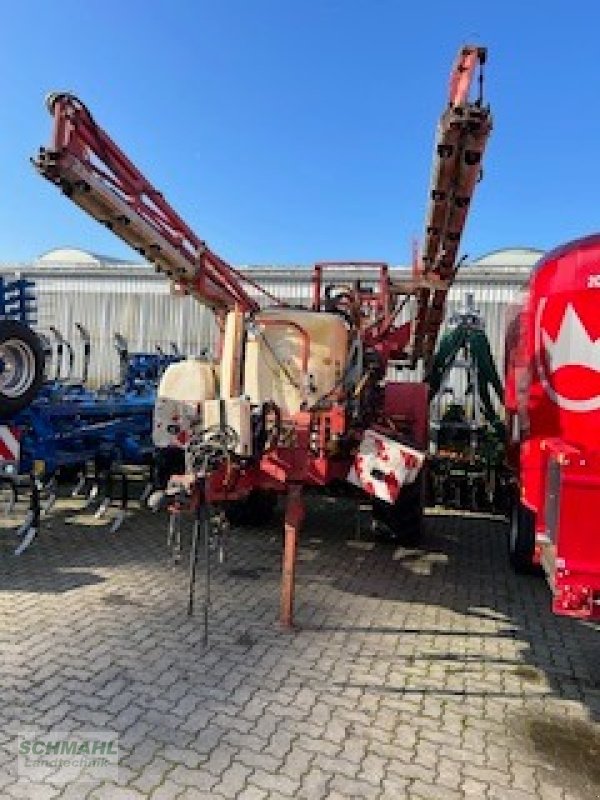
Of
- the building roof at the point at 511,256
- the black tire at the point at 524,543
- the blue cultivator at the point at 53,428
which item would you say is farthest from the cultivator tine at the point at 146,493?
the building roof at the point at 511,256

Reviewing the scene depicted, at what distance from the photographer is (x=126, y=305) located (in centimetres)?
1984

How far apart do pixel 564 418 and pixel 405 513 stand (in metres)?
2.59

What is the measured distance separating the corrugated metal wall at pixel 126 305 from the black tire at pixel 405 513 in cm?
1162

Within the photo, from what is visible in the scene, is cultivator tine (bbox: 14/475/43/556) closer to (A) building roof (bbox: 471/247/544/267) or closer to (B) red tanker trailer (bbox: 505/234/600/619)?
(B) red tanker trailer (bbox: 505/234/600/619)

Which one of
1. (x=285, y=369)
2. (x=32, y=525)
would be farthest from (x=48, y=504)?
(x=285, y=369)

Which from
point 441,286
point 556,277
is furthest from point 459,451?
point 556,277

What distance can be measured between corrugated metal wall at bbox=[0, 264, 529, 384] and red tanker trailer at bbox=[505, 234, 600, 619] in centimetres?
1320

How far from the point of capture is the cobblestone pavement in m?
3.09

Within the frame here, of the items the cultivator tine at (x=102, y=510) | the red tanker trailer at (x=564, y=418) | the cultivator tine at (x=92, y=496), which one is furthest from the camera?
the cultivator tine at (x=92, y=496)

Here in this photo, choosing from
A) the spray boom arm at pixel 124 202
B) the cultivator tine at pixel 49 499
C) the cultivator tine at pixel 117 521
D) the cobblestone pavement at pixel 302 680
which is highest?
the spray boom arm at pixel 124 202

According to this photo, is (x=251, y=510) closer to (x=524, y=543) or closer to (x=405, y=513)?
(x=405, y=513)

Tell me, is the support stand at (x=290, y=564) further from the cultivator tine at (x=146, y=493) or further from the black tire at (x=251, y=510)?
the cultivator tine at (x=146, y=493)

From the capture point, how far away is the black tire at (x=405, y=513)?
6934mm

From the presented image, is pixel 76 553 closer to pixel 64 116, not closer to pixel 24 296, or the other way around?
pixel 24 296
